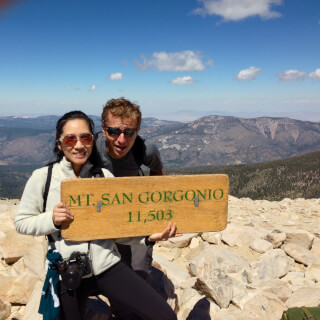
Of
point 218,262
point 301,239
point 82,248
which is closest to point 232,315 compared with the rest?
point 218,262

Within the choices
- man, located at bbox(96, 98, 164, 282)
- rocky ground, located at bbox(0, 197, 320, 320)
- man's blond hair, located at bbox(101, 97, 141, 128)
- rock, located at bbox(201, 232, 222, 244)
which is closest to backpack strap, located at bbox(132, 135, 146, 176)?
man, located at bbox(96, 98, 164, 282)

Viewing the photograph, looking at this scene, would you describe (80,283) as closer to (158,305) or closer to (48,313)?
(48,313)

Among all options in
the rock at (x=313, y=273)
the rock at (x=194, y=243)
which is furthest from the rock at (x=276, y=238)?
the rock at (x=194, y=243)

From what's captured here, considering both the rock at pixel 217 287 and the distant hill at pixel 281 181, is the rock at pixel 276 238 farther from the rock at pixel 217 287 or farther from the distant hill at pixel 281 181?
the distant hill at pixel 281 181

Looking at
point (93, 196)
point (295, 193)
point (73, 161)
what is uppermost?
point (73, 161)

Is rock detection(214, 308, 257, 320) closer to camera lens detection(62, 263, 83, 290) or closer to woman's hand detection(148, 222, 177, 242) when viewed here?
woman's hand detection(148, 222, 177, 242)

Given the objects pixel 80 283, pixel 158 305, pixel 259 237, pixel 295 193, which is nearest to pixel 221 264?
pixel 259 237
